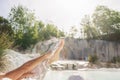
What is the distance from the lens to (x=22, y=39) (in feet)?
41.7

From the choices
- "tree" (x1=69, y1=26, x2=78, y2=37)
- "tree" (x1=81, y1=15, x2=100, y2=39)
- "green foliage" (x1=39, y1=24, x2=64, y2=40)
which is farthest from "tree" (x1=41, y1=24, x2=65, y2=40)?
"tree" (x1=81, y1=15, x2=100, y2=39)

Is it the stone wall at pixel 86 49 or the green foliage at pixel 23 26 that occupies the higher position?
the green foliage at pixel 23 26

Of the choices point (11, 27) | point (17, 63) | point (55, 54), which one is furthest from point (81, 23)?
point (55, 54)

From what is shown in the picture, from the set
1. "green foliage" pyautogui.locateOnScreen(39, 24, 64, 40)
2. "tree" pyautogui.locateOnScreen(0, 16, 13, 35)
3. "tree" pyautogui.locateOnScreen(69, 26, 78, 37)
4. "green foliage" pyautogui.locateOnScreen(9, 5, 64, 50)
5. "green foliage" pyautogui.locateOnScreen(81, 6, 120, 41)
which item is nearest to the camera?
"tree" pyautogui.locateOnScreen(0, 16, 13, 35)

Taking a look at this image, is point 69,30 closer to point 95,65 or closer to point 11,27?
point 11,27

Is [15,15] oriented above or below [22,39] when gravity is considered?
above

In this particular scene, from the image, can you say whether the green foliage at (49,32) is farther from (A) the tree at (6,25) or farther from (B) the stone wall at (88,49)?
(A) the tree at (6,25)

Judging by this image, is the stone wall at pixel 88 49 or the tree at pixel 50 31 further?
the tree at pixel 50 31

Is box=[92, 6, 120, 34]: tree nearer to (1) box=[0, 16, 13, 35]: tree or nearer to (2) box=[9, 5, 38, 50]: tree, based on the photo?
(2) box=[9, 5, 38, 50]: tree

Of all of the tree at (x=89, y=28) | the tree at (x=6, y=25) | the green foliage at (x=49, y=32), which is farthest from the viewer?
the green foliage at (x=49, y=32)

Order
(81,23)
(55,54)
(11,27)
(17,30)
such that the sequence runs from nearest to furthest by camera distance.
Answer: (55,54) < (11,27) < (17,30) < (81,23)

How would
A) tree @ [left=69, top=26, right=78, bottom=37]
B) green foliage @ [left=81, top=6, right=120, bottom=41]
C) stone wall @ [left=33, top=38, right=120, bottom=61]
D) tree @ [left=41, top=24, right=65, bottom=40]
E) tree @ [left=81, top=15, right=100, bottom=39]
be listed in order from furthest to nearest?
tree @ [left=41, top=24, right=65, bottom=40] < tree @ [left=69, top=26, right=78, bottom=37] < tree @ [left=81, top=15, right=100, bottom=39] < green foliage @ [left=81, top=6, right=120, bottom=41] < stone wall @ [left=33, top=38, right=120, bottom=61]

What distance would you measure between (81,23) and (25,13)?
3.24m

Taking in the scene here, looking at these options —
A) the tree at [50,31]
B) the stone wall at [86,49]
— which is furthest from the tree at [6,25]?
Result: the tree at [50,31]
